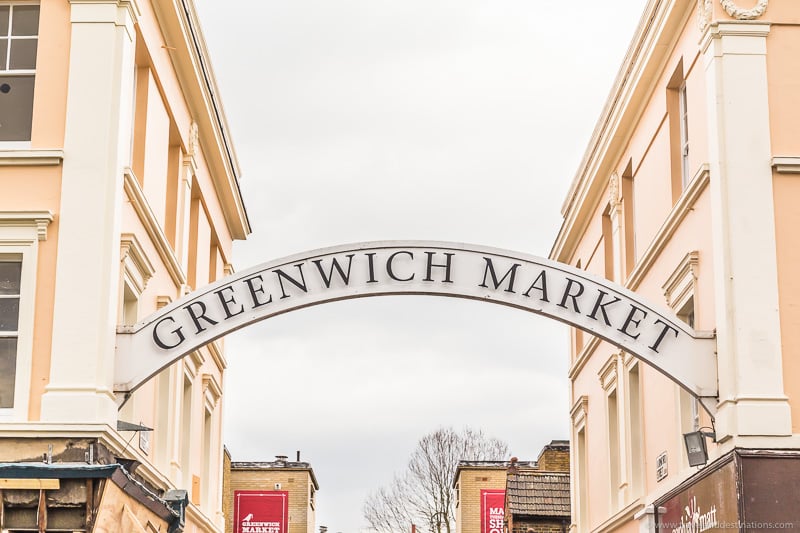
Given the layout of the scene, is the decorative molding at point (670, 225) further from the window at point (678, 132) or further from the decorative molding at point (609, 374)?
the decorative molding at point (609, 374)

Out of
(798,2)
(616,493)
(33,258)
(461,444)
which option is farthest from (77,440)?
(461,444)

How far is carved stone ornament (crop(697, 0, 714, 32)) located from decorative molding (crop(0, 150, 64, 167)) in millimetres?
8030

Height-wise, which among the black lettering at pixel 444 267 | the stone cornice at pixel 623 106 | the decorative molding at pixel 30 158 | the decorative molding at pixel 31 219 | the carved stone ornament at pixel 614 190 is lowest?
the black lettering at pixel 444 267

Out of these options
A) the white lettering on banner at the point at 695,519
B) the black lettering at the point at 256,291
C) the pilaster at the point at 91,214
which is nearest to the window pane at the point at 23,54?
the pilaster at the point at 91,214

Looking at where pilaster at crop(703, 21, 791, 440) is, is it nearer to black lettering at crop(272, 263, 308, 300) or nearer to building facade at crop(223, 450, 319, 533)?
black lettering at crop(272, 263, 308, 300)

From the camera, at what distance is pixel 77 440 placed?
15.6 m

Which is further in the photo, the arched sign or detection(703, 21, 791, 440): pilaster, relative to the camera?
the arched sign

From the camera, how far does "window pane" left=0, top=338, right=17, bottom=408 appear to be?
15977mm

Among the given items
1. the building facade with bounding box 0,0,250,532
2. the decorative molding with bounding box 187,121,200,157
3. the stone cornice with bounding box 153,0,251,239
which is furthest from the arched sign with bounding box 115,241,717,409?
the decorative molding with bounding box 187,121,200,157

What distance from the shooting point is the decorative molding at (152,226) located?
17.8 m

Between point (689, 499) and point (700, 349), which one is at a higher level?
point (700, 349)

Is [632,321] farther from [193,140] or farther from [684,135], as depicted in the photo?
[193,140]

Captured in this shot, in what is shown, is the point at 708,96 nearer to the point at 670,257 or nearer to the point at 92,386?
the point at 670,257

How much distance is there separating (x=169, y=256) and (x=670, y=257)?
7.40 metres
